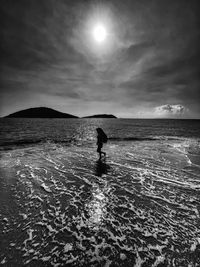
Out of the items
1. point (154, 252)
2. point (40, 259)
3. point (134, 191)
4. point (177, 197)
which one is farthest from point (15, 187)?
point (177, 197)

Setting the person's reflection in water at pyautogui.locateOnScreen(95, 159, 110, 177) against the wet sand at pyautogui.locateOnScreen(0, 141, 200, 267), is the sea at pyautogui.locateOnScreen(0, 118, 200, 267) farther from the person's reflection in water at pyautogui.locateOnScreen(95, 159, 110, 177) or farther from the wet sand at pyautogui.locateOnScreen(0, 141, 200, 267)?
the person's reflection in water at pyautogui.locateOnScreen(95, 159, 110, 177)

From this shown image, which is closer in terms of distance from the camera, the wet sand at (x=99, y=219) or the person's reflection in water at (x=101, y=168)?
the wet sand at (x=99, y=219)

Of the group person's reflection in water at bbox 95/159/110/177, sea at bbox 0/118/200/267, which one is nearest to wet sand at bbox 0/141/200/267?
sea at bbox 0/118/200/267

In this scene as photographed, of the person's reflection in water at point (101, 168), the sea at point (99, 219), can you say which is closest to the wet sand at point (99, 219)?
the sea at point (99, 219)

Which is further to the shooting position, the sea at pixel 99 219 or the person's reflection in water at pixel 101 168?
→ the person's reflection in water at pixel 101 168

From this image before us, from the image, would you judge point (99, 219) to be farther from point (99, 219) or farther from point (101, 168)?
point (101, 168)

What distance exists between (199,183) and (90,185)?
689cm

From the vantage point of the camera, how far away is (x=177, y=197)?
6.83 m

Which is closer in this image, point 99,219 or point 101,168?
point 99,219

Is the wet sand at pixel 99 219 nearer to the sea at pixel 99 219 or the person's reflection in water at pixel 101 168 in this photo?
the sea at pixel 99 219

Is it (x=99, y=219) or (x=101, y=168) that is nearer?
(x=99, y=219)

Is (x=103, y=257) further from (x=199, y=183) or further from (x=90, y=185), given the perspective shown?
(x=199, y=183)

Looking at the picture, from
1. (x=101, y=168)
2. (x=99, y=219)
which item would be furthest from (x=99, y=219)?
(x=101, y=168)

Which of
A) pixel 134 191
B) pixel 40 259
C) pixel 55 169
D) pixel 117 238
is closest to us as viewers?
pixel 40 259
